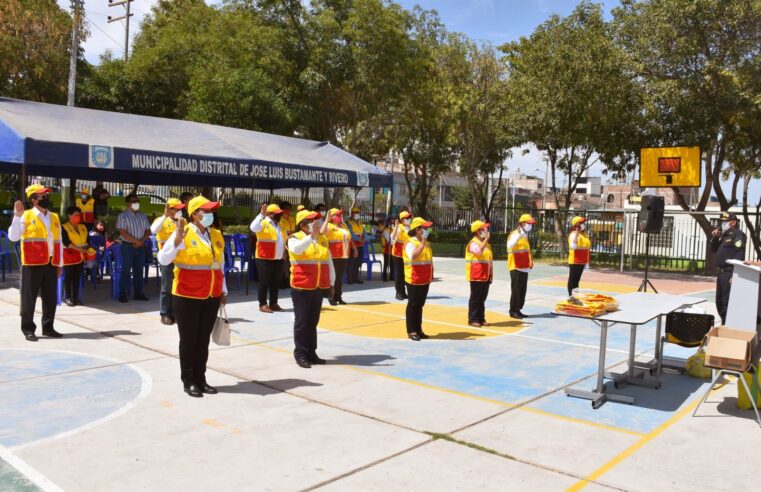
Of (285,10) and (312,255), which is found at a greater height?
(285,10)

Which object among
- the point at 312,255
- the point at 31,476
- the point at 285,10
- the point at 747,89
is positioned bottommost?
the point at 31,476

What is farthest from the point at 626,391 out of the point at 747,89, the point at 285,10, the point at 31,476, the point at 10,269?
the point at 285,10

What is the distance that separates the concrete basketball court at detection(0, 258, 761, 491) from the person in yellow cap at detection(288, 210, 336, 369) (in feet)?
0.85

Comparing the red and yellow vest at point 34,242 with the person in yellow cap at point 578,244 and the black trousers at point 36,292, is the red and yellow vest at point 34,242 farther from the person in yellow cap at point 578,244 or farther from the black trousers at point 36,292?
the person in yellow cap at point 578,244

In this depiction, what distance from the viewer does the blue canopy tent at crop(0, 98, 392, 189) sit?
10781 millimetres

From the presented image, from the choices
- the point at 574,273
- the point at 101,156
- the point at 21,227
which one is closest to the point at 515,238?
the point at 574,273

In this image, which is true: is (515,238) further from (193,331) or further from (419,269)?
(193,331)

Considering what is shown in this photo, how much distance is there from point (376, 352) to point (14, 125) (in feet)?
23.6

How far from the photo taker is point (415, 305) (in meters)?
9.44

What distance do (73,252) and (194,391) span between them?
5.73 meters

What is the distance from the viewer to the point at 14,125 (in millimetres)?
10797

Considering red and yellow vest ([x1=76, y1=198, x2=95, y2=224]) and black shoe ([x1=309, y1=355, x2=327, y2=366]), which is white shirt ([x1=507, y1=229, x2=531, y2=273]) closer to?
black shoe ([x1=309, y1=355, x2=327, y2=366])

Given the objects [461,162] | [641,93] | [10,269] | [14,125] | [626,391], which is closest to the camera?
[626,391]

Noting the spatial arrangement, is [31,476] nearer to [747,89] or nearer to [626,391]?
[626,391]
